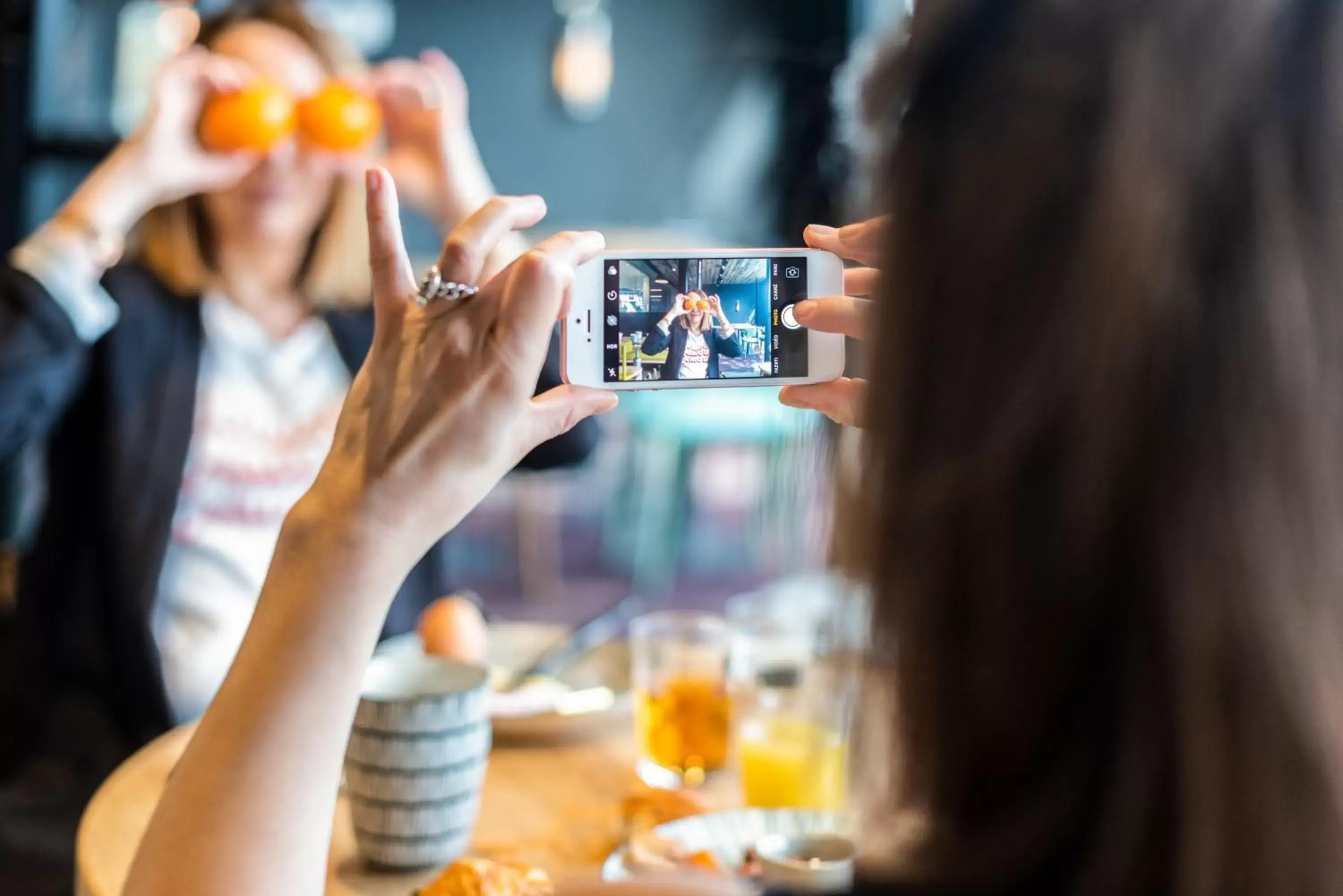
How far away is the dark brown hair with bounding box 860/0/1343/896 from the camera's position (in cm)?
41

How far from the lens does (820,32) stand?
5023 mm

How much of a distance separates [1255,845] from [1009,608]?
0.38 ft

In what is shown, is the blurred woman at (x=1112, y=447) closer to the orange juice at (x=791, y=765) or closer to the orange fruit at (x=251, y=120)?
the orange juice at (x=791, y=765)

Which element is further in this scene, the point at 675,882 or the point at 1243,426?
the point at 675,882

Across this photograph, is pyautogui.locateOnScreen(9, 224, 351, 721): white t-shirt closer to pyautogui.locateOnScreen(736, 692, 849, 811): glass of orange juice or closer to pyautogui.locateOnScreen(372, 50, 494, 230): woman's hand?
pyautogui.locateOnScreen(372, 50, 494, 230): woman's hand

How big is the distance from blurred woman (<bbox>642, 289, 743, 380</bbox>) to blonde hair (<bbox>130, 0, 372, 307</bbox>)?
1.00m

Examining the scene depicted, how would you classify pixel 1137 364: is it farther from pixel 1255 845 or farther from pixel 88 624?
pixel 88 624

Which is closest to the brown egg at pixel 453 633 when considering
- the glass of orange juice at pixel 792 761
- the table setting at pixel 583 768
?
the table setting at pixel 583 768

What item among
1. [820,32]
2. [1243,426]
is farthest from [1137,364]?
[820,32]

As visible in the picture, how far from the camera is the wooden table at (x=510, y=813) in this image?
2.67ft

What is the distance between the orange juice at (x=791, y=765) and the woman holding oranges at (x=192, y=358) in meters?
0.71

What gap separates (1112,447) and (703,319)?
1.45 feet

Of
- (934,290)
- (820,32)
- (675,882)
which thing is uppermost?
(820,32)

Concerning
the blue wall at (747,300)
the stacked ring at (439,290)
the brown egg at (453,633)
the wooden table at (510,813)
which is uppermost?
the blue wall at (747,300)
